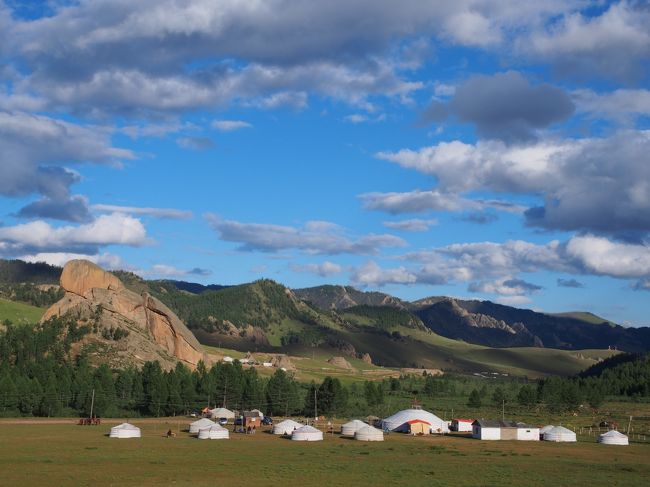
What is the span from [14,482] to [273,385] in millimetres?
128993

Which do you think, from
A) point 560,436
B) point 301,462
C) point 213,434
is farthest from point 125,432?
point 560,436

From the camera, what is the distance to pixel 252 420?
150500 mm

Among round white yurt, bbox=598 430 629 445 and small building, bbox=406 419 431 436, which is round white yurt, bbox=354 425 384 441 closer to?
small building, bbox=406 419 431 436

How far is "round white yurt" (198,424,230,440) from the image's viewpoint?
404 feet

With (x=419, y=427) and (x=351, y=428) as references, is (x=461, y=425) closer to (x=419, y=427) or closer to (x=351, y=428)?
(x=419, y=427)

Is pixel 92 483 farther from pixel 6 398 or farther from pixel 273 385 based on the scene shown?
pixel 273 385

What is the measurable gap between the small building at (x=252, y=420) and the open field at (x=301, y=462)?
17690 millimetres

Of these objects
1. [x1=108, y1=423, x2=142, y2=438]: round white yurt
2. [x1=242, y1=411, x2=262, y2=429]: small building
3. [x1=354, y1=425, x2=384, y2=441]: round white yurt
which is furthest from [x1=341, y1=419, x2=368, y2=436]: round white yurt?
[x1=108, y1=423, x2=142, y2=438]: round white yurt

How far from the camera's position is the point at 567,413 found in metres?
196

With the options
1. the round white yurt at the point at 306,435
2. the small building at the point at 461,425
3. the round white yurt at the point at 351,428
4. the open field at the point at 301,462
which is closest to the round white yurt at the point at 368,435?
the open field at the point at 301,462

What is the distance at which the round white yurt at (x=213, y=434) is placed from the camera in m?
123

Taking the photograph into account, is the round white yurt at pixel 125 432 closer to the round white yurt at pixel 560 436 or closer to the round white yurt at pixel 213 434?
the round white yurt at pixel 213 434

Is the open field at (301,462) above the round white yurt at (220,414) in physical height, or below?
below

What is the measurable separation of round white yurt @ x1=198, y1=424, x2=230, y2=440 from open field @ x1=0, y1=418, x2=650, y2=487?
2669 millimetres
